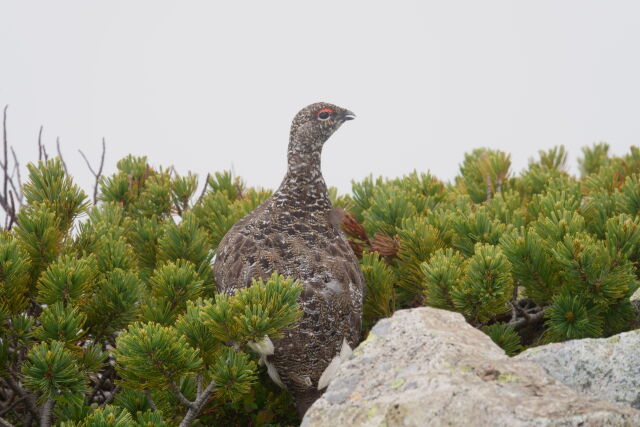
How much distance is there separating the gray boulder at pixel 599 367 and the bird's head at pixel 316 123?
2216mm

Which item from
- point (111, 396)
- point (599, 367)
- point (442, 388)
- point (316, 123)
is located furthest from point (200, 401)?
point (316, 123)

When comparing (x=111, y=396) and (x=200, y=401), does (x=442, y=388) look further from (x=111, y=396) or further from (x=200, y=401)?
(x=111, y=396)

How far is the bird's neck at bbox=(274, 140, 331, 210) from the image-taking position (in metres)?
4.28

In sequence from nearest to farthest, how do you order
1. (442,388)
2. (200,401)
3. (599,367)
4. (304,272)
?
(442,388) < (599,367) < (200,401) < (304,272)

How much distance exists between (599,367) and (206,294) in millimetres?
2373

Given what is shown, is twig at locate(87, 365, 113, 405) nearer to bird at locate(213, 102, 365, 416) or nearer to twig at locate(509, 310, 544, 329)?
bird at locate(213, 102, 365, 416)

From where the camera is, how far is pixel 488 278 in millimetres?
3400

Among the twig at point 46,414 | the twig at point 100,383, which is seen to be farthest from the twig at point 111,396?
the twig at point 46,414

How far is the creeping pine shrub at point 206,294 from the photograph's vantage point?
2.93 m

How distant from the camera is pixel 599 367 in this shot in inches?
112

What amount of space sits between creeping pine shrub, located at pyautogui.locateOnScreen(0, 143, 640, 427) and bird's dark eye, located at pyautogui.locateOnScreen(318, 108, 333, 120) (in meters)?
0.64

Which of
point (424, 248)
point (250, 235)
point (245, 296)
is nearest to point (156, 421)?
point (245, 296)

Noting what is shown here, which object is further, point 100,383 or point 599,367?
point 100,383

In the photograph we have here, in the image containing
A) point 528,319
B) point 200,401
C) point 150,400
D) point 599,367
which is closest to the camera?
point 599,367
